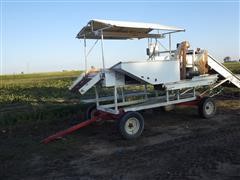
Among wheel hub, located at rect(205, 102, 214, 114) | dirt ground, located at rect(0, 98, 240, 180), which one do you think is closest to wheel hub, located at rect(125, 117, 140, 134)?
dirt ground, located at rect(0, 98, 240, 180)

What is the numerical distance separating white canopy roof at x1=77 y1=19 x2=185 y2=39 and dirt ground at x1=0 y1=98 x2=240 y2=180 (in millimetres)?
2587

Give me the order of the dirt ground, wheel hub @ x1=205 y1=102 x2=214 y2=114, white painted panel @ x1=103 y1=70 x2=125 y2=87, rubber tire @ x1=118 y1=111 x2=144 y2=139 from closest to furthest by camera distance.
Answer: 1. the dirt ground
2. rubber tire @ x1=118 y1=111 x2=144 y2=139
3. white painted panel @ x1=103 y1=70 x2=125 y2=87
4. wheel hub @ x1=205 y1=102 x2=214 y2=114

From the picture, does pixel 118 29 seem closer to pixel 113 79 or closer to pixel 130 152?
pixel 113 79

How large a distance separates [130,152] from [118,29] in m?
3.73

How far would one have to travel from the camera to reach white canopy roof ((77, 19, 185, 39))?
27.0 ft

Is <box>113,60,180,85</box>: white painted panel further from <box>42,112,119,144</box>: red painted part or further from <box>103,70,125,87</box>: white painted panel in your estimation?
<box>42,112,119,144</box>: red painted part

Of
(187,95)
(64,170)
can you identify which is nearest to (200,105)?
(187,95)

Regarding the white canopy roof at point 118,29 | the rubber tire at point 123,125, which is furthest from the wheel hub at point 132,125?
the white canopy roof at point 118,29

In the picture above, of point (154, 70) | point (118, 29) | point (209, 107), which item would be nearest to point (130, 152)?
point (154, 70)

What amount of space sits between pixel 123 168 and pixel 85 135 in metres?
2.88

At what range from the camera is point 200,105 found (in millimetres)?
9852

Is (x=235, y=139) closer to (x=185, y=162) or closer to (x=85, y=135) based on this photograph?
(x=185, y=162)

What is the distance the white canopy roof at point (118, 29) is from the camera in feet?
27.0

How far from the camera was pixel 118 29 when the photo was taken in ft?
29.9
